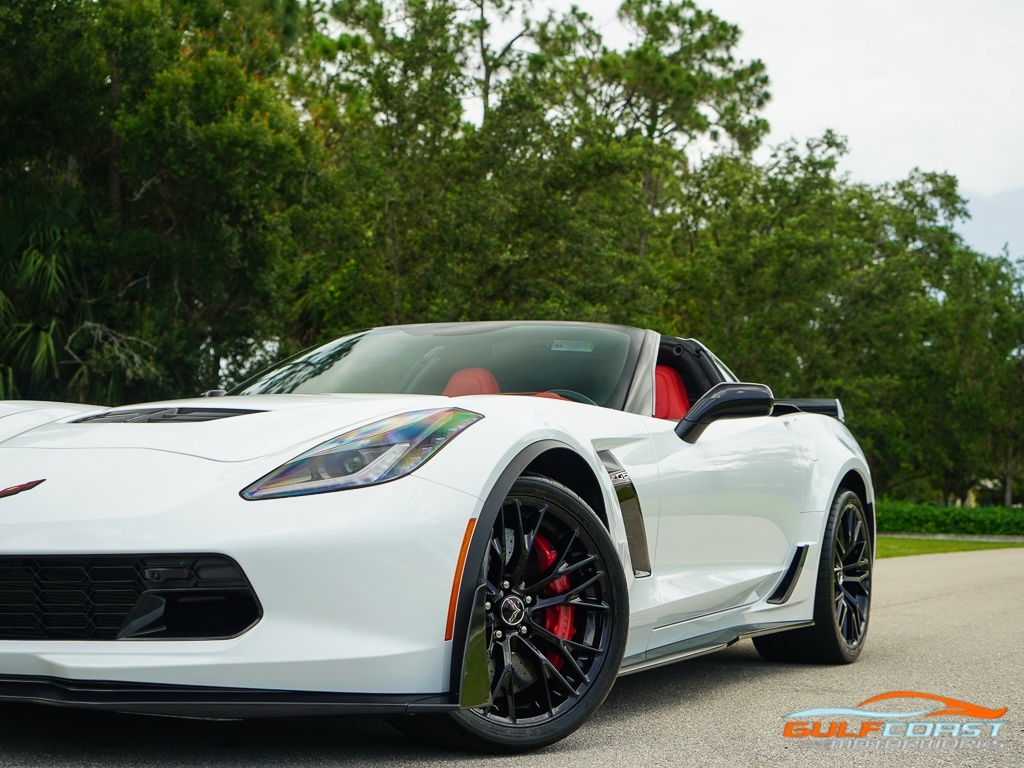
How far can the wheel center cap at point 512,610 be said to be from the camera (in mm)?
3297

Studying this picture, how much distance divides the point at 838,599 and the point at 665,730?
2071 millimetres

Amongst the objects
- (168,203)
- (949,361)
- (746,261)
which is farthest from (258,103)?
(949,361)

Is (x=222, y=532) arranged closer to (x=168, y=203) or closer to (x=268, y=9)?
(x=168, y=203)

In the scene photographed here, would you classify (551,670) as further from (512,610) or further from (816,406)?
(816,406)

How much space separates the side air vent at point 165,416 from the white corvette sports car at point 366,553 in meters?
0.02

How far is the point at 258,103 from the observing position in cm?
2036

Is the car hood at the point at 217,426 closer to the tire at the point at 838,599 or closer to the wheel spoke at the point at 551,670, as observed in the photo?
the wheel spoke at the point at 551,670

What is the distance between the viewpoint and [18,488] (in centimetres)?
306

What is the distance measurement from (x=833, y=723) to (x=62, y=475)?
7.97 ft

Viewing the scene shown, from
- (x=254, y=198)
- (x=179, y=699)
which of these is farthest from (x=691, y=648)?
(x=254, y=198)

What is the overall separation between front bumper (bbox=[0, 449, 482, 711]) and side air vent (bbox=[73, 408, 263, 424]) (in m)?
0.49

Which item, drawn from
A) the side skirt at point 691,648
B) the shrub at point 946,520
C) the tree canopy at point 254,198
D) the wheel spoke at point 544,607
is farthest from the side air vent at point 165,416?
the shrub at point 946,520

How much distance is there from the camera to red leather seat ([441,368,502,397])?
14.8ft

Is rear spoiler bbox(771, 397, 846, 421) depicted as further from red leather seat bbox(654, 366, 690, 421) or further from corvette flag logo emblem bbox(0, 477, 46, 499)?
corvette flag logo emblem bbox(0, 477, 46, 499)
